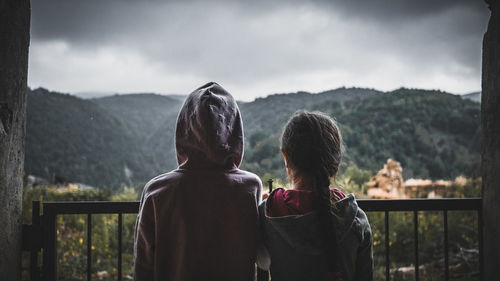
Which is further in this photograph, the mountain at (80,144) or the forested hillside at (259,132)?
the forested hillside at (259,132)

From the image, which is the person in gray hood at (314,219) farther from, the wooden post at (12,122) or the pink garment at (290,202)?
the wooden post at (12,122)

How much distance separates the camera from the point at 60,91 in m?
9.73

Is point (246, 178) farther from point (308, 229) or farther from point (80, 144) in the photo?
point (80, 144)

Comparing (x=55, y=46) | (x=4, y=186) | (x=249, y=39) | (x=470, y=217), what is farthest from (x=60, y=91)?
(x=470, y=217)

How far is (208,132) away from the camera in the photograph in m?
1.28

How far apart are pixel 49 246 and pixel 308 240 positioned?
1.52 m

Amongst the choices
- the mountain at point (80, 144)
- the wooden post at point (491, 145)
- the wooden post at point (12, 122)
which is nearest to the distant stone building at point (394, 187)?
the wooden post at point (491, 145)

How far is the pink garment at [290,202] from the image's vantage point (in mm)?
1229

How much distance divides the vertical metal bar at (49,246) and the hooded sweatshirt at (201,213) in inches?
30.2

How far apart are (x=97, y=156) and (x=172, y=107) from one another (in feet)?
9.96

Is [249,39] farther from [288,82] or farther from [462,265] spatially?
[462,265]

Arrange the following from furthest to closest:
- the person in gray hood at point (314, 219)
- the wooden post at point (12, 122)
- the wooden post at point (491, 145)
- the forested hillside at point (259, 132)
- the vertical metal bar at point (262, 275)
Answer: the forested hillside at point (259, 132)
the wooden post at point (491, 145)
the vertical metal bar at point (262, 275)
the wooden post at point (12, 122)
the person in gray hood at point (314, 219)

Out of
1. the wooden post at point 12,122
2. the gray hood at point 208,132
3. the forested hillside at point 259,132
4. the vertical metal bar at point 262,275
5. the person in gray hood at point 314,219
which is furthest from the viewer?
the forested hillside at point 259,132

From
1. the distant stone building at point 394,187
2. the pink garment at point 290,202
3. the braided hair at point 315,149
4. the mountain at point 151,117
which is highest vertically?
the mountain at point 151,117
